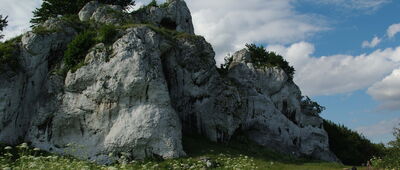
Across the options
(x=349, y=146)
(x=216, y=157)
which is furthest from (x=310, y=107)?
(x=216, y=157)

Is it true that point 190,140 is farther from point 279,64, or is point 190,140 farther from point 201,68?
point 279,64

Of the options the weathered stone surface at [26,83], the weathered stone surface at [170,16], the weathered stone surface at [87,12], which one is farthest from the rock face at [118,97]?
the weathered stone surface at [170,16]

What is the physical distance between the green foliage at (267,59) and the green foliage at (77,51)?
81.1 ft

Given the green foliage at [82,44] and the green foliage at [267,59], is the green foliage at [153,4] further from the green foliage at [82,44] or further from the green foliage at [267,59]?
the green foliage at [82,44]

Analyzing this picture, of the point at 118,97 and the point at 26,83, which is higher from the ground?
the point at 26,83

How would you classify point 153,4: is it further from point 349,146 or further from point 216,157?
point 349,146

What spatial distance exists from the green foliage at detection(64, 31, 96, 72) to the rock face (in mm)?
760

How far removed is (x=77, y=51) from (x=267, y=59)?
1105 inches

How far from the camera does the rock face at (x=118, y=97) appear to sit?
32.8 meters

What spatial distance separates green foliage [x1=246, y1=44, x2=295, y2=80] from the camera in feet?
185

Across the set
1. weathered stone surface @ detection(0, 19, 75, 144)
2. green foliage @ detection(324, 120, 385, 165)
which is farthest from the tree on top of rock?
green foliage @ detection(324, 120, 385, 165)

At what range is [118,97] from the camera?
34.2 m

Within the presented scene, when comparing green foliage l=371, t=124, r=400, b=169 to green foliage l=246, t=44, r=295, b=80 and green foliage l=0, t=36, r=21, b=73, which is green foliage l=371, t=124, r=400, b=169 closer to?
green foliage l=0, t=36, r=21, b=73

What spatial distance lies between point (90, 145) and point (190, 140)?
8.78 meters
